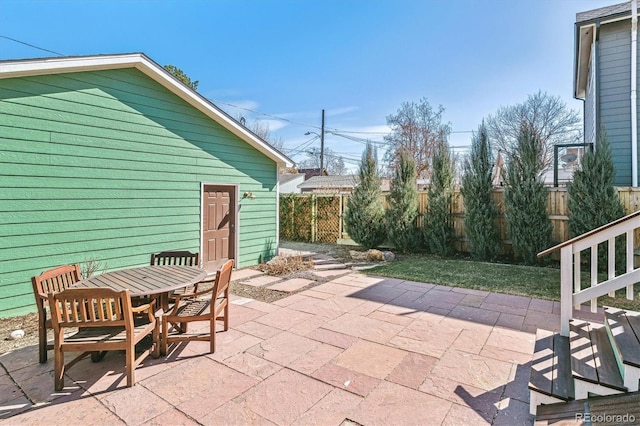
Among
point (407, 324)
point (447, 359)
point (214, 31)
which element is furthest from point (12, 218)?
point (214, 31)

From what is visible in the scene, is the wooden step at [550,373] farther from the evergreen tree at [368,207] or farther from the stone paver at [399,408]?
the evergreen tree at [368,207]

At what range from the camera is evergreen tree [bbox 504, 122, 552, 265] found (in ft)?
23.6

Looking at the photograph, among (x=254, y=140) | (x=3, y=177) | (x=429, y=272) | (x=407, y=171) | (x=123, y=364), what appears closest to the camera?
→ (x=123, y=364)

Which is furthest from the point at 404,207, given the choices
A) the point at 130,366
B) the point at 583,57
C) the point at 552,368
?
the point at 130,366

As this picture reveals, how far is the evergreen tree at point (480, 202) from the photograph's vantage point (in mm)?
7770

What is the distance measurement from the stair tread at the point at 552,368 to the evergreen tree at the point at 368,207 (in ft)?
20.5

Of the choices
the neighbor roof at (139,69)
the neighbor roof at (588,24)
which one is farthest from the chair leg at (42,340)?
the neighbor roof at (588,24)

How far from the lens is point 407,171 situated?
355 inches

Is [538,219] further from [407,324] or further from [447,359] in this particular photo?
[447,359]

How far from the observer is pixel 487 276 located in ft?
20.5

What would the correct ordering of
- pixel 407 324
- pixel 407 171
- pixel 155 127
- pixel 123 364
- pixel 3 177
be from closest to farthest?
1. pixel 123 364
2. pixel 407 324
3. pixel 3 177
4. pixel 155 127
5. pixel 407 171

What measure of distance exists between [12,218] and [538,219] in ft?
31.2

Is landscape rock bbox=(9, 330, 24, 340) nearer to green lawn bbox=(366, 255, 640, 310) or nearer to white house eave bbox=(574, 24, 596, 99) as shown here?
green lawn bbox=(366, 255, 640, 310)

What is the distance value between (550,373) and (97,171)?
6.02 meters
